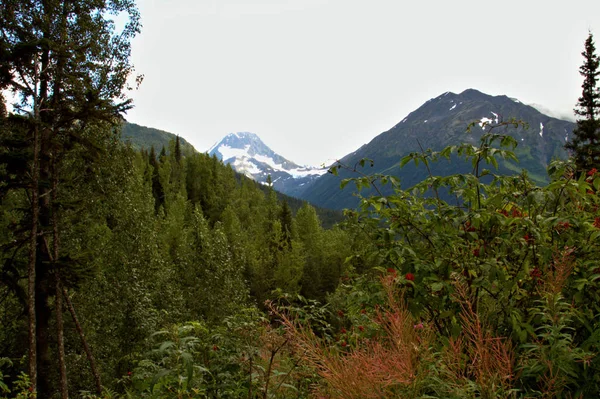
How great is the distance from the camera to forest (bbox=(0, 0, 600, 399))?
88.5 inches

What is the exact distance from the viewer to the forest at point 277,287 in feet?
7.38

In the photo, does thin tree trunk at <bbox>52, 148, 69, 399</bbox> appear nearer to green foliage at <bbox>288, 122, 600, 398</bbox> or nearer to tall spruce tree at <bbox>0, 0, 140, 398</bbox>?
tall spruce tree at <bbox>0, 0, 140, 398</bbox>

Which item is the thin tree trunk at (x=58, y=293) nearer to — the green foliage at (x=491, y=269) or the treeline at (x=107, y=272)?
the treeline at (x=107, y=272)

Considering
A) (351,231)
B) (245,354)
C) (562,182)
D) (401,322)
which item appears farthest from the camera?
(351,231)

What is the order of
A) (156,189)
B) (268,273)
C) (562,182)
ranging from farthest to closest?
(156,189) → (268,273) → (562,182)

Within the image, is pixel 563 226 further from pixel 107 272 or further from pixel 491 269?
pixel 107 272

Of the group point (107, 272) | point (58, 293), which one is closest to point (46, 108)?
point (58, 293)

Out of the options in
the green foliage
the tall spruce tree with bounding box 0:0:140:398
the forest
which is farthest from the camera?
the tall spruce tree with bounding box 0:0:140:398

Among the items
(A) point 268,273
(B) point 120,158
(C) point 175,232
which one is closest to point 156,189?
(C) point 175,232

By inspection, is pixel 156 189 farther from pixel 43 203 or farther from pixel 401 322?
pixel 401 322

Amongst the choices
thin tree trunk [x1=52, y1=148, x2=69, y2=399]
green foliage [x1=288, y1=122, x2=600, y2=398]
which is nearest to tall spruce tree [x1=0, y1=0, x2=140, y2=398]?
thin tree trunk [x1=52, y1=148, x2=69, y2=399]

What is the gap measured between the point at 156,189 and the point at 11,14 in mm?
60209

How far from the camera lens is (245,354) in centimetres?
337

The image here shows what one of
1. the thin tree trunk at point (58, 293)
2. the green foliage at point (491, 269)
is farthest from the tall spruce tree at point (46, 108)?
the green foliage at point (491, 269)
